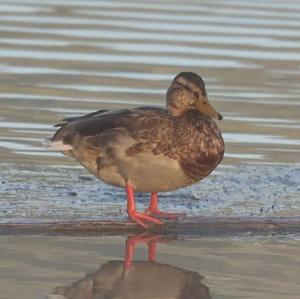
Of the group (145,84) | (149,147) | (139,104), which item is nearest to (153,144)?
(149,147)

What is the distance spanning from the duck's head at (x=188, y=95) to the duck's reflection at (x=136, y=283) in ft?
4.30

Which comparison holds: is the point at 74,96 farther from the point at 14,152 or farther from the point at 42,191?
the point at 42,191

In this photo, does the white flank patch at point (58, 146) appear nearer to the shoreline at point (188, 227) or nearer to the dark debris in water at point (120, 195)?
the dark debris in water at point (120, 195)

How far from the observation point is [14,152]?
10484 mm

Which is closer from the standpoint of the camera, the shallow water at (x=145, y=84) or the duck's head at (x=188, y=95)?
the duck's head at (x=188, y=95)

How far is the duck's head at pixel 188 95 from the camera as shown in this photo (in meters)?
8.62

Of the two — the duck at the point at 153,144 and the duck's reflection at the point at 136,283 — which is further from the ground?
the duck at the point at 153,144

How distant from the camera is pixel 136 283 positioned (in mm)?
7027

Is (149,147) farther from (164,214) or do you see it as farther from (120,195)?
(120,195)

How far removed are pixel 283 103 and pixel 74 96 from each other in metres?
1.94

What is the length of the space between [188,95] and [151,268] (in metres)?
1.57

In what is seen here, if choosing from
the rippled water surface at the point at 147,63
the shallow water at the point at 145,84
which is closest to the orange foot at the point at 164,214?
the shallow water at the point at 145,84

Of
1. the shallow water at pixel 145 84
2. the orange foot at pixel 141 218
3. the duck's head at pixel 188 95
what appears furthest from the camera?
the shallow water at pixel 145 84

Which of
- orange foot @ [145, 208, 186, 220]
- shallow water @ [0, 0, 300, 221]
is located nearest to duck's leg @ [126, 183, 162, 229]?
orange foot @ [145, 208, 186, 220]
